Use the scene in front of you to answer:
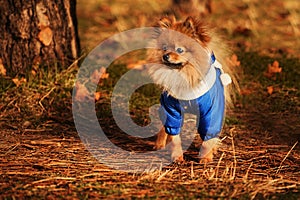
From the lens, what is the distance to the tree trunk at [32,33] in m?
5.13

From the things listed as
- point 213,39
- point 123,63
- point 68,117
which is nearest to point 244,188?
point 213,39

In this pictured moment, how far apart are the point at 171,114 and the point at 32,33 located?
185 cm

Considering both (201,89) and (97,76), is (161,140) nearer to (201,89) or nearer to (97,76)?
(201,89)

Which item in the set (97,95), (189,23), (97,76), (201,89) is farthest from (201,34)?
(97,76)

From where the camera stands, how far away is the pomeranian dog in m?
3.89

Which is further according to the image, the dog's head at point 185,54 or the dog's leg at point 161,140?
the dog's leg at point 161,140

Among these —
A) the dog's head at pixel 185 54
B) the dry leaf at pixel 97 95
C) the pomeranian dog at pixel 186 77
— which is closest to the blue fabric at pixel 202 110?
the pomeranian dog at pixel 186 77

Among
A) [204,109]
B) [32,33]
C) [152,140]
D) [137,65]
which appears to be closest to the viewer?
[204,109]

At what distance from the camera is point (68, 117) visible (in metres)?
4.86

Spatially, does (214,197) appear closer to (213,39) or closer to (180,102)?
(180,102)

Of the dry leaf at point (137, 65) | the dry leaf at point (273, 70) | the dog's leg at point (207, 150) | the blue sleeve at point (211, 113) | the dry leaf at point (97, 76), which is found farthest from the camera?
the dry leaf at point (137, 65)

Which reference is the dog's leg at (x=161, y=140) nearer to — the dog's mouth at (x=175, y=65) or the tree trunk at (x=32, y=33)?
the dog's mouth at (x=175, y=65)

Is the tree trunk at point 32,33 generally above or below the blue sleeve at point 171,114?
above

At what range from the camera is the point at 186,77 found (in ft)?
12.8
